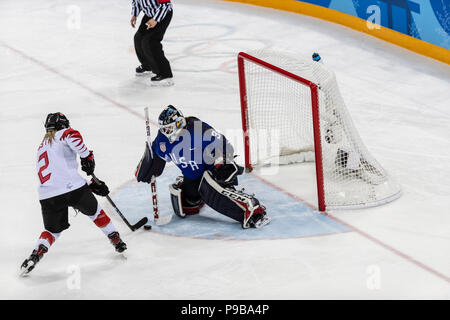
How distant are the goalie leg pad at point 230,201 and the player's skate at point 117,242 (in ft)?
2.31

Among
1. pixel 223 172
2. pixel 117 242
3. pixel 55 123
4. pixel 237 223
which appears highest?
pixel 55 123

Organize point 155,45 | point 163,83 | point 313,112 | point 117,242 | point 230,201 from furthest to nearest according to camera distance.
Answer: point 163,83
point 155,45
point 313,112
point 230,201
point 117,242

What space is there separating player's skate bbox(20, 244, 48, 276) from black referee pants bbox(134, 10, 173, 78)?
13.7ft

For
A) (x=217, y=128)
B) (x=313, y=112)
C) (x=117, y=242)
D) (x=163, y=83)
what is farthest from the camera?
(x=163, y=83)

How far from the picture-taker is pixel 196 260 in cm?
500

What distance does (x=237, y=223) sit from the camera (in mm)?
5469

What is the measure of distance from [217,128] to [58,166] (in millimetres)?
2894

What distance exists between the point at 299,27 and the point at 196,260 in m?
6.46

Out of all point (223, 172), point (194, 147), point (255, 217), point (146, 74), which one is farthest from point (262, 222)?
point (146, 74)

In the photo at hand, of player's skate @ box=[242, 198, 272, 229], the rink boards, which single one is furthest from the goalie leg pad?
the rink boards

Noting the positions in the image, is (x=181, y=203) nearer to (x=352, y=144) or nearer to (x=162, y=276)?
(x=162, y=276)

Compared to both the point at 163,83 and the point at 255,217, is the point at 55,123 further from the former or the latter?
the point at 163,83

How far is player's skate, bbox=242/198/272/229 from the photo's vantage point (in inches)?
208

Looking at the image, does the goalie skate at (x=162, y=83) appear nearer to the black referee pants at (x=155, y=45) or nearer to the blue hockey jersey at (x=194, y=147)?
the black referee pants at (x=155, y=45)
